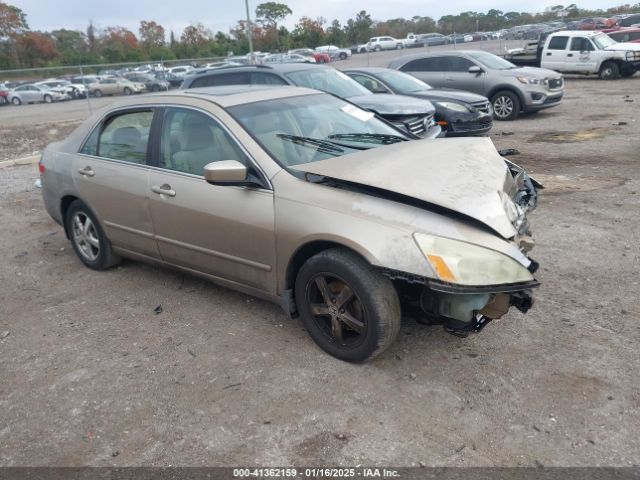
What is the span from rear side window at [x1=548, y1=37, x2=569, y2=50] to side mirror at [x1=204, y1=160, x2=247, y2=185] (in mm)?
19944

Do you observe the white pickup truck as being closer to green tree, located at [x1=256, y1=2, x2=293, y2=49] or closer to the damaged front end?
the damaged front end

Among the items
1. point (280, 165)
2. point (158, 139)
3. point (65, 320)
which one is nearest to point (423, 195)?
point (280, 165)

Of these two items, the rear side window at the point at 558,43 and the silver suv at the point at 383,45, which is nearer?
the rear side window at the point at 558,43

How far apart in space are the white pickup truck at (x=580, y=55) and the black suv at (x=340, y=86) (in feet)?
41.9

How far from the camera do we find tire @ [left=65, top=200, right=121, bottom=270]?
16.8 ft

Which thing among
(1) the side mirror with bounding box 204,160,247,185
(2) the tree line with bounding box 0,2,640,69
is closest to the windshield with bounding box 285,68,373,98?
(1) the side mirror with bounding box 204,160,247,185

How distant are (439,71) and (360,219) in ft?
39.2

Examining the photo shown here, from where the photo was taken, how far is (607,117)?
41.8 feet

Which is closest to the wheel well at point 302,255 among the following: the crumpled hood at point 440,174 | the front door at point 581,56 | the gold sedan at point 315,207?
the gold sedan at point 315,207

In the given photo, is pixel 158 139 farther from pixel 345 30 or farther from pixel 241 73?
pixel 345 30

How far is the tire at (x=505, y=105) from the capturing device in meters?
13.1

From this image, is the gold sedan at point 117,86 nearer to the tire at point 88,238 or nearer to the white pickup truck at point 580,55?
the white pickup truck at point 580,55

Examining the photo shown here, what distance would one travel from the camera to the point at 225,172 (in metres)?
3.62

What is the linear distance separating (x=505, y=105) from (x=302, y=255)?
1118 centimetres
